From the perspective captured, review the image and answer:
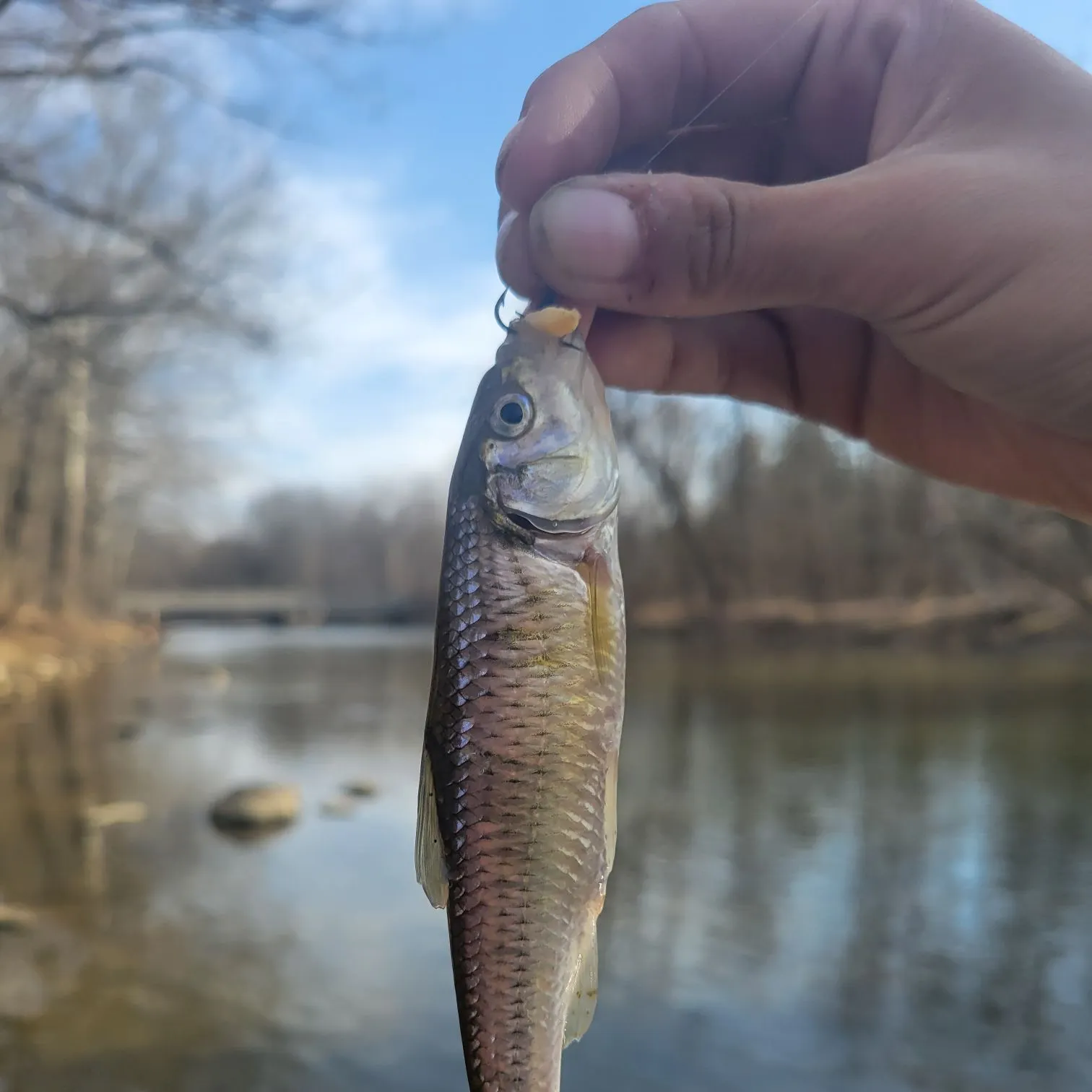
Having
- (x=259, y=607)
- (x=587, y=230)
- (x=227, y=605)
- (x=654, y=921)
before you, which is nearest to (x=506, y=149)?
(x=587, y=230)

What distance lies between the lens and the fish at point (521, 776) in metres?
0.91

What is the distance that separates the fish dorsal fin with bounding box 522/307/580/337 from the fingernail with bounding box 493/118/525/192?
0.27 metres

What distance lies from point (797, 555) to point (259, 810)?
7.91m

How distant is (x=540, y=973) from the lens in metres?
0.92

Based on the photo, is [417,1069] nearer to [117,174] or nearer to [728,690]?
[728,690]

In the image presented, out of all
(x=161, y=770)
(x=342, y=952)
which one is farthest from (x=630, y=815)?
(x=161, y=770)

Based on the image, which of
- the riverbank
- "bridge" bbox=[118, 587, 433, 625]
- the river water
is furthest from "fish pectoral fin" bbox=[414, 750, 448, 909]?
the riverbank

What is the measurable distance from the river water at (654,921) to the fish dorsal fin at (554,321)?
103 inches

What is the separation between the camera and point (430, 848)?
95cm

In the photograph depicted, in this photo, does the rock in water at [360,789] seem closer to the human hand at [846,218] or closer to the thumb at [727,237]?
the human hand at [846,218]

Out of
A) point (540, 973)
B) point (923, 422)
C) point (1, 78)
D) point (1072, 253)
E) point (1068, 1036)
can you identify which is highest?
point (1, 78)

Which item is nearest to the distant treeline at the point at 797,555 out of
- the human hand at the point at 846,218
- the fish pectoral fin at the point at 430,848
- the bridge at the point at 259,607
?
the bridge at the point at 259,607

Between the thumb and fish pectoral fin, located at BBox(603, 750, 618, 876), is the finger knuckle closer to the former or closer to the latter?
the thumb

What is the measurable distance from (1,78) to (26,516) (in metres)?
10.7
